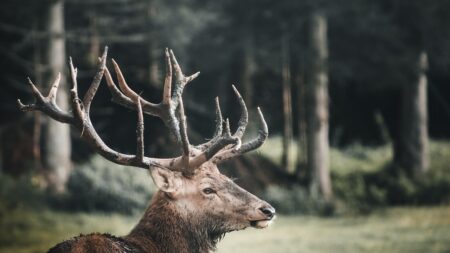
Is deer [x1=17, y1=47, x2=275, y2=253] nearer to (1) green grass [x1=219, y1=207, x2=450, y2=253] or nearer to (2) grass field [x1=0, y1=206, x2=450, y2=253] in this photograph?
(2) grass field [x1=0, y1=206, x2=450, y2=253]

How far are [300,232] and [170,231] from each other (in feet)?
31.3

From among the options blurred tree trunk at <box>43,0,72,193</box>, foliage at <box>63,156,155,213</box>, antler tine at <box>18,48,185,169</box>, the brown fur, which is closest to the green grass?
foliage at <box>63,156,155,213</box>

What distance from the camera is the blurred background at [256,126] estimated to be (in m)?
15.1

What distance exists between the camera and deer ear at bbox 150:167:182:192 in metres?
5.93

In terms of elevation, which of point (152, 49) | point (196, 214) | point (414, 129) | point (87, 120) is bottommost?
point (414, 129)

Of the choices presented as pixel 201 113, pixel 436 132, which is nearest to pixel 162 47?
pixel 201 113

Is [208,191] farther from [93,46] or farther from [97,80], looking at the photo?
[93,46]

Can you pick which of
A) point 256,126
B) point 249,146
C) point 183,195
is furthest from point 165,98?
point 256,126

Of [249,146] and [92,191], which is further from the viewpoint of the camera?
[92,191]

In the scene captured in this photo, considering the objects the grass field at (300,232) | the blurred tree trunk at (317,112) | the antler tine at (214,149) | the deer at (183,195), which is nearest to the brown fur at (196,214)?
the deer at (183,195)

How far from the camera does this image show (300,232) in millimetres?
15219

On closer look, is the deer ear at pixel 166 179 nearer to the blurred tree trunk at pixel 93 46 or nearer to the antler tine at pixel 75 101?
the antler tine at pixel 75 101

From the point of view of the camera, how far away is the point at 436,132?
89.9 feet

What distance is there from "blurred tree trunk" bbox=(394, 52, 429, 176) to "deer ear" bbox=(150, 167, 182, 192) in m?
15.0
